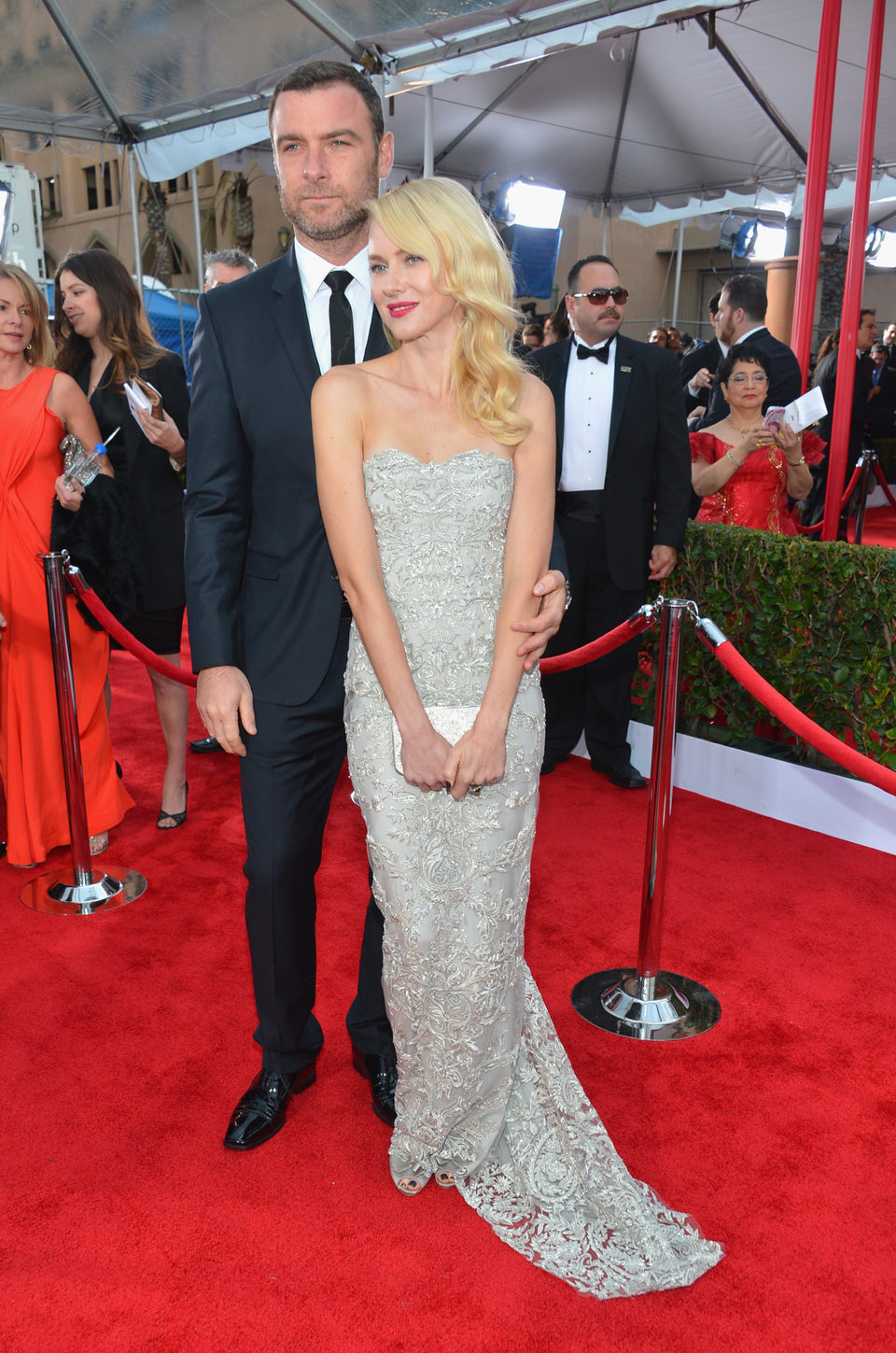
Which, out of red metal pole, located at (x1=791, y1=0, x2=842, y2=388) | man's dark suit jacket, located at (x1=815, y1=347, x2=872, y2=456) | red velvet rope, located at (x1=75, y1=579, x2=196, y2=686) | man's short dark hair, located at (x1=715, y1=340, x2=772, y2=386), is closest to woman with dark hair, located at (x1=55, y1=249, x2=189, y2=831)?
red velvet rope, located at (x1=75, y1=579, x2=196, y2=686)

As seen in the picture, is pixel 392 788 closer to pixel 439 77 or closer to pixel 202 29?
pixel 439 77

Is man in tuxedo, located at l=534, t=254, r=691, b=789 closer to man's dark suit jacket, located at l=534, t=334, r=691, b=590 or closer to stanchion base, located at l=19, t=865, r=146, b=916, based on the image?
man's dark suit jacket, located at l=534, t=334, r=691, b=590

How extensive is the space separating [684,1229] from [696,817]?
245cm

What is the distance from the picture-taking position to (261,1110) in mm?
2531

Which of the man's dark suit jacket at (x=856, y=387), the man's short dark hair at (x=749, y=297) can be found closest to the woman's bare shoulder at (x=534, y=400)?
the man's short dark hair at (x=749, y=297)

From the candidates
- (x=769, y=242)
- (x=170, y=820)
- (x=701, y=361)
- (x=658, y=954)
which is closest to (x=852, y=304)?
(x=701, y=361)

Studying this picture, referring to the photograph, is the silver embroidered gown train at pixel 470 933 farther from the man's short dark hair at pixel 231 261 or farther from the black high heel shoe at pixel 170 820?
the man's short dark hair at pixel 231 261

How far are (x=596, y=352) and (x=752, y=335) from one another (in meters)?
1.67

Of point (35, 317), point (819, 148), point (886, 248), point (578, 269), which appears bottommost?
point (35, 317)

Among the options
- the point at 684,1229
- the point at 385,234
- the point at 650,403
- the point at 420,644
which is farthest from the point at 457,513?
the point at 650,403

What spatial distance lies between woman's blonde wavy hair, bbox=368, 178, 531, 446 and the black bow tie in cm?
262

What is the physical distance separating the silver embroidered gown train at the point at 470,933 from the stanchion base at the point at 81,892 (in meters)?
1.79

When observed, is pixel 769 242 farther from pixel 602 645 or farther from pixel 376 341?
pixel 376 341

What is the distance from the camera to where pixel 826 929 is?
357cm
